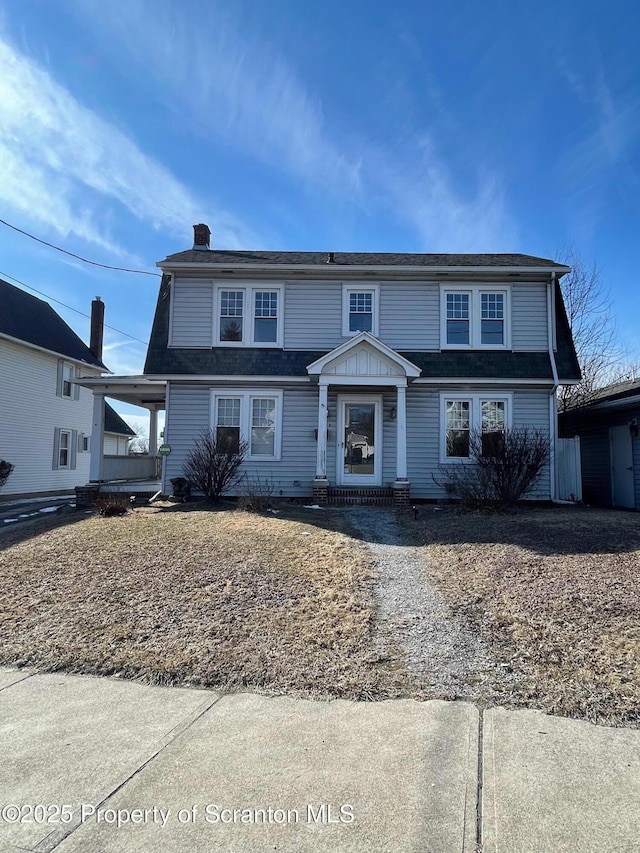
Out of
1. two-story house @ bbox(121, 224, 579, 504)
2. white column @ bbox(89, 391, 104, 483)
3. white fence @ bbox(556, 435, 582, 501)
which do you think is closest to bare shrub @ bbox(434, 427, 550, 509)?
white fence @ bbox(556, 435, 582, 501)

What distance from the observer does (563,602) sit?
505 centimetres

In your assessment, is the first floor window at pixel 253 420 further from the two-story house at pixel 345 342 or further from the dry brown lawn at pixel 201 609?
the dry brown lawn at pixel 201 609

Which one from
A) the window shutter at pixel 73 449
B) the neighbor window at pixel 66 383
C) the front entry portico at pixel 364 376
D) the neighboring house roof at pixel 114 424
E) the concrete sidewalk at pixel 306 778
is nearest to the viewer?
the concrete sidewalk at pixel 306 778

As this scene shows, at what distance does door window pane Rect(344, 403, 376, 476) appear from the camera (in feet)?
43.2

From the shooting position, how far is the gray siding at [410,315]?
13344 millimetres

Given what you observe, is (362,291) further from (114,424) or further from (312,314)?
(114,424)

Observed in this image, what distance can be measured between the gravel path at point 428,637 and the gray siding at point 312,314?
755cm

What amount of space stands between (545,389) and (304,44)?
934 centimetres

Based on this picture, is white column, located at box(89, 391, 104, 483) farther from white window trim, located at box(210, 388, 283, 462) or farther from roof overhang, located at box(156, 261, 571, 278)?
roof overhang, located at box(156, 261, 571, 278)

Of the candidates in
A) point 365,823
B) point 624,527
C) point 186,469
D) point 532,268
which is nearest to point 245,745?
point 365,823

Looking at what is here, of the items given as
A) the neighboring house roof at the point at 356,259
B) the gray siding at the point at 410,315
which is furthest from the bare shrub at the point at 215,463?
the gray siding at the point at 410,315

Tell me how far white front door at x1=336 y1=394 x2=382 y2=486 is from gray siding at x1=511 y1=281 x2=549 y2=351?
4001 mm

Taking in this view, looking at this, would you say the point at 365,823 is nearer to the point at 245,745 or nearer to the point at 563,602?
the point at 245,745

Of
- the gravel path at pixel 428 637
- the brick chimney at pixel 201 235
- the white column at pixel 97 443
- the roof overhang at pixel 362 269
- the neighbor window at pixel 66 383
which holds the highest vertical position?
the brick chimney at pixel 201 235
